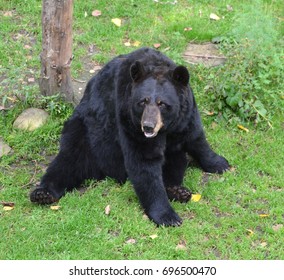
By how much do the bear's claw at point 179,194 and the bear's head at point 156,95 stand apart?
705 millimetres

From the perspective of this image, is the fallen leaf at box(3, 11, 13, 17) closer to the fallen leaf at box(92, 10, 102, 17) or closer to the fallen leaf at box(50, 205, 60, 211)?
the fallen leaf at box(92, 10, 102, 17)

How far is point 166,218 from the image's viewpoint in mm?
5820

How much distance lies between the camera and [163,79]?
5.72 metres

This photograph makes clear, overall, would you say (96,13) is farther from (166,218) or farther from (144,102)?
(166,218)

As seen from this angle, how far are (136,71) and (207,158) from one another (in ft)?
4.62

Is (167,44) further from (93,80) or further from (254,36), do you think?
(93,80)

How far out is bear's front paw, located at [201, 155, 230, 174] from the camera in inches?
260

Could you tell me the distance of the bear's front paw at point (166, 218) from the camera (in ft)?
19.0

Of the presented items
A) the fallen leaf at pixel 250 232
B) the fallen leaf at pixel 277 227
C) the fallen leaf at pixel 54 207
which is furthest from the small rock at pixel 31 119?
the fallen leaf at pixel 277 227

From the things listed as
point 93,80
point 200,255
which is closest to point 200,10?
point 93,80

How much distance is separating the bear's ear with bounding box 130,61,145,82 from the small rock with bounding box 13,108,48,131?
6.58ft

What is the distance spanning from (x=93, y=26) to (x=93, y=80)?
2550 millimetres

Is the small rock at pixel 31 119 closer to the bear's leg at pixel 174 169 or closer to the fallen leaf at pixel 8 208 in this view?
the fallen leaf at pixel 8 208

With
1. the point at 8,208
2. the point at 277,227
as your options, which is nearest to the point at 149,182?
the point at 277,227
